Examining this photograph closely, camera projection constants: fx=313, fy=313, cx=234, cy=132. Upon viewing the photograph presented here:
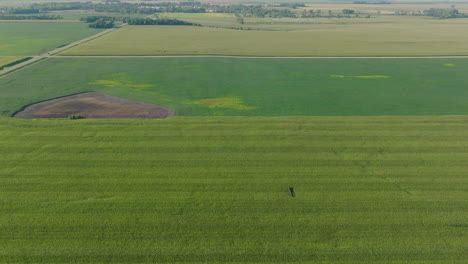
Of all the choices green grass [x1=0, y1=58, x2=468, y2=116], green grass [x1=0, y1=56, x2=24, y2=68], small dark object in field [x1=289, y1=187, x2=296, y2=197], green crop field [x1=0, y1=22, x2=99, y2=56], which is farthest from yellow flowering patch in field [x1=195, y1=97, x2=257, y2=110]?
green crop field [x1=0, y1=22, x2=99, y2=56]

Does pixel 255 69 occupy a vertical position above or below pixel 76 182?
above

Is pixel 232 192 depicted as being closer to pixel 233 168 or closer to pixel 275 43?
pixel 233 168

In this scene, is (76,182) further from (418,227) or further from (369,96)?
(369,96)

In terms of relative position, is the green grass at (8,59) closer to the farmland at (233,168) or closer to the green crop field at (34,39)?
the green crop field at (34,39)

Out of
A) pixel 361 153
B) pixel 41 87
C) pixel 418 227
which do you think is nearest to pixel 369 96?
pixel 361 153

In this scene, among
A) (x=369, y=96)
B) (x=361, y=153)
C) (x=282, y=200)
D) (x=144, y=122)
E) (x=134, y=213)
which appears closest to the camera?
(x=134, y=213)

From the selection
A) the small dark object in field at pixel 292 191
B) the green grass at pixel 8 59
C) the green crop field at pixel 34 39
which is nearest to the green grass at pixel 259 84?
the green grass at pixel 8 59

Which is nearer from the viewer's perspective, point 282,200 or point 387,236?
point 387,236

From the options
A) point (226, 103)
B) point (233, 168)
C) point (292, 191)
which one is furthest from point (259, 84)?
point (292, 191)
